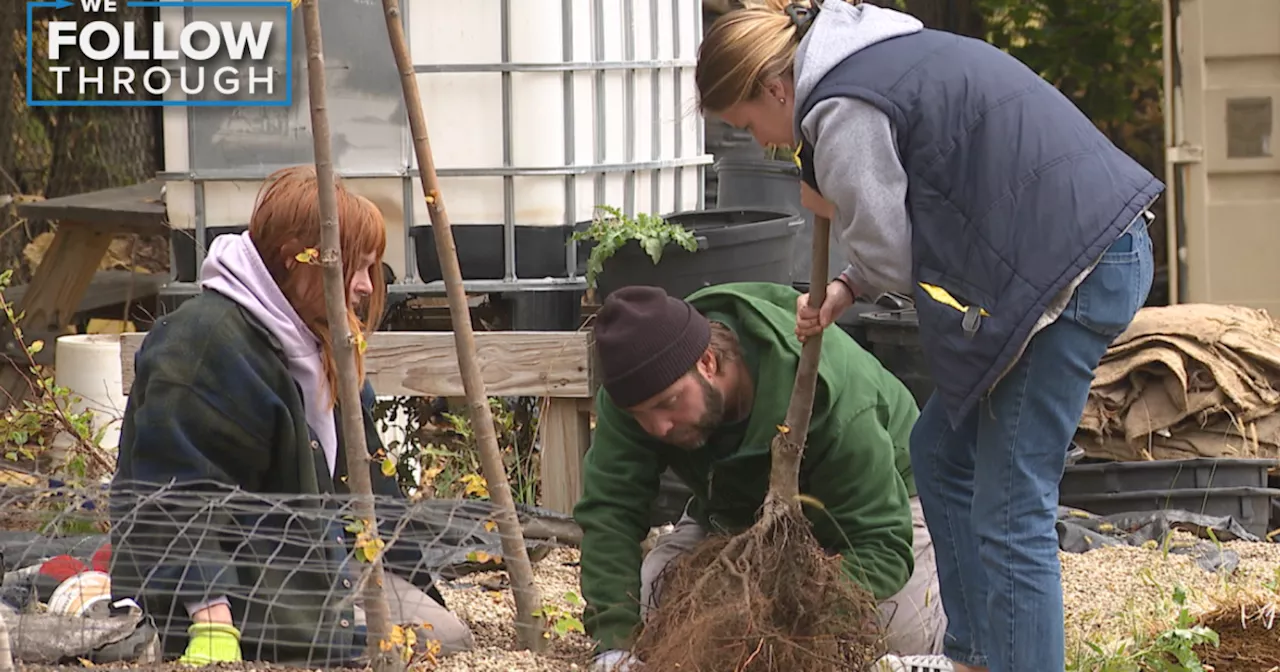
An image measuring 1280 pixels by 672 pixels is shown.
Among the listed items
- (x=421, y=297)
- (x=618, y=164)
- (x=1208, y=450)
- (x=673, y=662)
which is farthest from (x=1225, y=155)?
(x=673, y=662)

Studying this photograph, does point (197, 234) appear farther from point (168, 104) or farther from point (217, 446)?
point (217, 446)

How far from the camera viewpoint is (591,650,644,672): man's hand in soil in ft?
9.37

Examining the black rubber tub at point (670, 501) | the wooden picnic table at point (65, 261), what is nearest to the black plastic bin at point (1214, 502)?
the black rubber tub at point (670, 501)

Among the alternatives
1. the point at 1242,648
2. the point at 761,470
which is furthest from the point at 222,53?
the point at 1242,648

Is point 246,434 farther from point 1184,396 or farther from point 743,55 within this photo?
point 1184,396

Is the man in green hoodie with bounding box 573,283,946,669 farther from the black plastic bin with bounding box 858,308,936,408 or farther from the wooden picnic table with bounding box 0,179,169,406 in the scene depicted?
the wooden picnic table with bounding box 0,179,169,406

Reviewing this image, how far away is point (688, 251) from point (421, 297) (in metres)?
1.16

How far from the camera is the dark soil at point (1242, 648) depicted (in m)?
3.50

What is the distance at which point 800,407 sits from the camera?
283 cm

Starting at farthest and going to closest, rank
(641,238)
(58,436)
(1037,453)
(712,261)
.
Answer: (58,436), (712,261), (641,238), (1037,453)

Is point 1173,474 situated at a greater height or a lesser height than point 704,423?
lesser

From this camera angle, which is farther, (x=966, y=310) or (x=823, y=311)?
(x=823, y=311)

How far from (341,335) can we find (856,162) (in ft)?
2.80

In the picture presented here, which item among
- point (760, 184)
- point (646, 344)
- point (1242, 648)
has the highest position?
point (760, 184)
